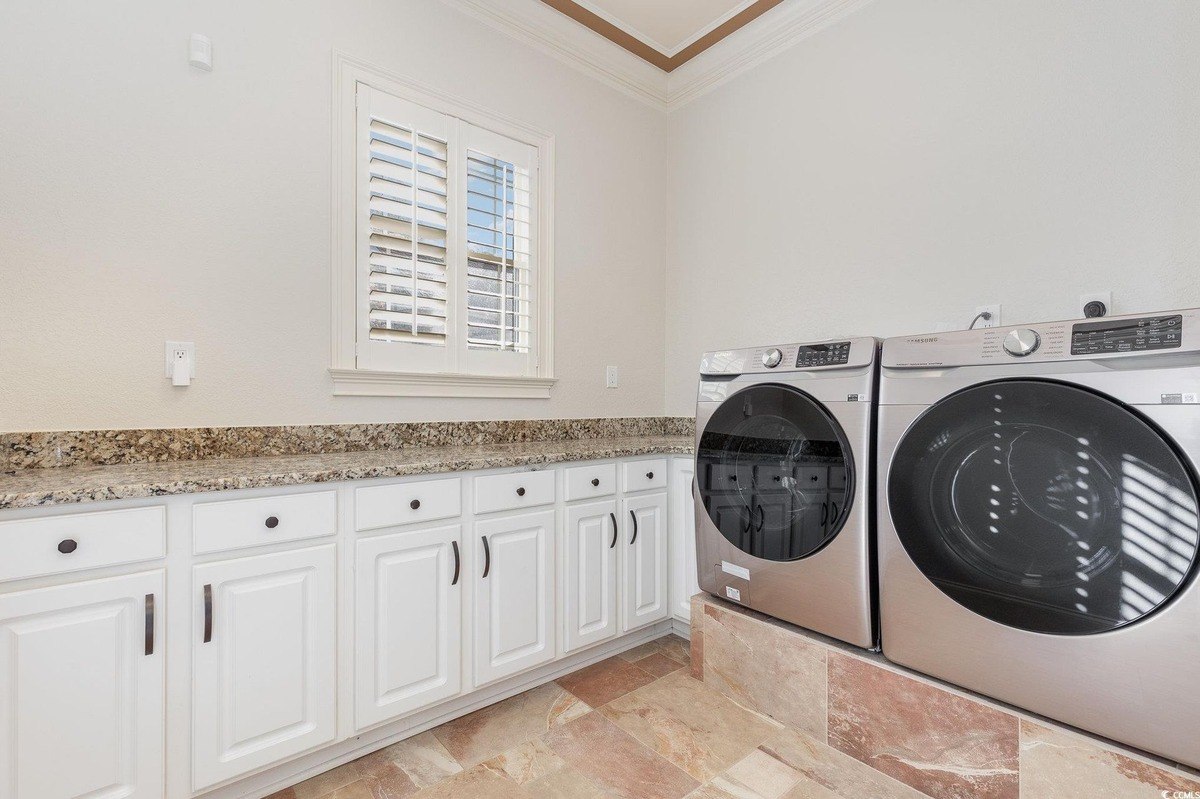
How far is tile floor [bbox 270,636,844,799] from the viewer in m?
1.54

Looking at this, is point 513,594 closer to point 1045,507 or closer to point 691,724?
point 691,724

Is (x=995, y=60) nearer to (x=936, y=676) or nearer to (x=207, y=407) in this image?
(x=936, y=676)

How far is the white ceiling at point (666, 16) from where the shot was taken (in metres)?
2.57

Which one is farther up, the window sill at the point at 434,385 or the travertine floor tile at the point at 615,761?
the window sill at the point at 434,385

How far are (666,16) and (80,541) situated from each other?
2935 mm

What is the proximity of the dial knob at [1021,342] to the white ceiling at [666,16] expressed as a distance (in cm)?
202

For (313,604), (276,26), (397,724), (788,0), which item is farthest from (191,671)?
(788,0)

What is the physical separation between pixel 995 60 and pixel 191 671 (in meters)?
3.06

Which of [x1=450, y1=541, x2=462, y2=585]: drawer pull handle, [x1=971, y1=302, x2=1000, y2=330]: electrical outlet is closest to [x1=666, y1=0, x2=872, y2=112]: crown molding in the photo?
[x1=971, y1=302, x2=1000, y2=330]: electrical outlet

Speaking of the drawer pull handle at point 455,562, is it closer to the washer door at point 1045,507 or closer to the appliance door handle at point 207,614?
the appliance door handle at point 207,614

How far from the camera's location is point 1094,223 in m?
1.77

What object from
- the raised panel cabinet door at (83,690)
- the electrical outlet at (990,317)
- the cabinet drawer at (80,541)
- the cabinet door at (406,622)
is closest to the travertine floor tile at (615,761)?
the cabinet door at (406,622)

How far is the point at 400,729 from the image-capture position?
1.76 metres

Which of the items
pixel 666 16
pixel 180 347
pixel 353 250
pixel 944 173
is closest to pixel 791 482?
pixel 944 173
